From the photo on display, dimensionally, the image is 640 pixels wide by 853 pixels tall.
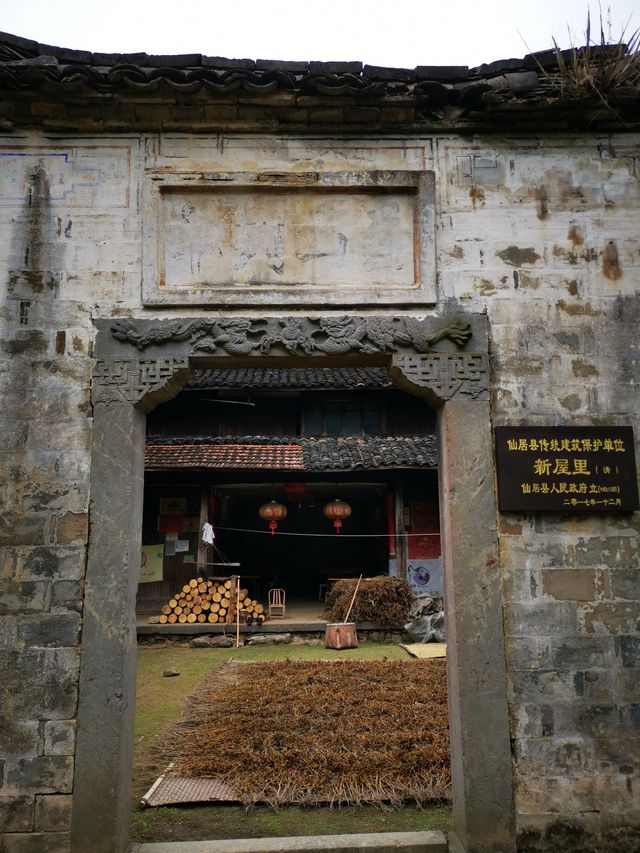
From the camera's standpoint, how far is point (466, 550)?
4.71 metres

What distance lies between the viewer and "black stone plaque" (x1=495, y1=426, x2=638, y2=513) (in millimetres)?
4758

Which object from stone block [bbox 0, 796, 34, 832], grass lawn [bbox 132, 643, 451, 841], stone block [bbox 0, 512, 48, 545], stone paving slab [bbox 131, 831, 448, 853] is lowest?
grass lawn [bbox 132, 643, 451, 841]

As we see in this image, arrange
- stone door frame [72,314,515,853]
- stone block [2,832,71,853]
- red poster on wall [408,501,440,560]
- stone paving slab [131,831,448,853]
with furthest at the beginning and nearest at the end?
red poster on wall [408,501,440,560] < stone paving slab [131,831,448,853] < stone door frame [72,314,515,853] < stone block [2,832,71,853]

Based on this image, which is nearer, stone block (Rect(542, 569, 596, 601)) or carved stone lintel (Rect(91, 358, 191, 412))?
stone block (Rect(542, 569, 596, 601))

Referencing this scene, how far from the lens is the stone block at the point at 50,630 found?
15.1 feet

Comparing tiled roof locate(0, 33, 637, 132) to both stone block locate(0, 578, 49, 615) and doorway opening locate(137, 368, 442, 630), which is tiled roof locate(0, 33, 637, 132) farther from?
doorway opening locate(137, 368, 442, 630)

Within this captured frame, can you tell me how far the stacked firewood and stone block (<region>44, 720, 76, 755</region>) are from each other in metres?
9.76

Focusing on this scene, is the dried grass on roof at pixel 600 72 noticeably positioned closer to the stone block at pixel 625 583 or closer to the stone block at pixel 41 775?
the stone block at pixel 625 583

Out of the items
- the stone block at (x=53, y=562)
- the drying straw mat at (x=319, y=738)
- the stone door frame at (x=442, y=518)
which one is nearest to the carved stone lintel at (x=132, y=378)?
the stone door frame at (x=442, y=518)

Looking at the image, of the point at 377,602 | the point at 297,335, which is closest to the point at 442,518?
the point at 297,335

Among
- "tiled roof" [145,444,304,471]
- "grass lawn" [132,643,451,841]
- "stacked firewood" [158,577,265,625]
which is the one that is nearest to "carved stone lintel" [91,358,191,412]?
"grass lawn" [132,643,451,841]

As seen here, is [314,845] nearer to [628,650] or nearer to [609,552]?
[628,650]

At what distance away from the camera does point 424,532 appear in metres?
15.7

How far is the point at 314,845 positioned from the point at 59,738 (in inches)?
72.0
